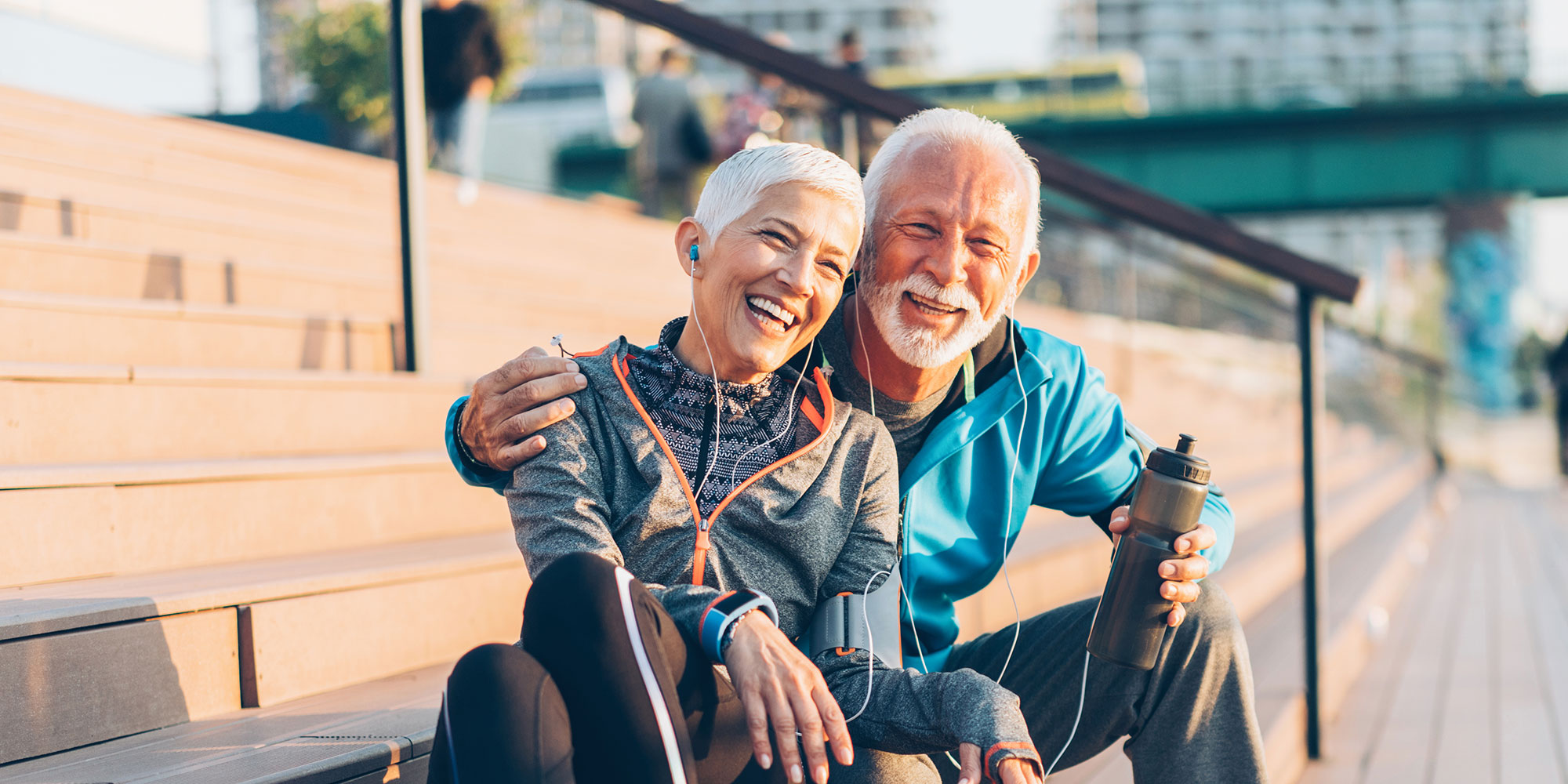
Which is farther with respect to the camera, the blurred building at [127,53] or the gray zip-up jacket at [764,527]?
the blurred building at [127,53]

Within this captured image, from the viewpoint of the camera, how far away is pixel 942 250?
1713 millimetres

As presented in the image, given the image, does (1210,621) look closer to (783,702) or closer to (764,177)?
(783,702)

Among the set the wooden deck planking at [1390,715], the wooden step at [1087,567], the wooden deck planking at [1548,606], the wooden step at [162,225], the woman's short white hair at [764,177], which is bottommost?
the wooden deck planking at [1548,606]

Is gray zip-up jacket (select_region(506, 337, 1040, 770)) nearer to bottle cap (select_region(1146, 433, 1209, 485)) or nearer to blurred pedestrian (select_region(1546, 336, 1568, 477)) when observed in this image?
bottle cap (select_region(1146, 433, 1209, 485))

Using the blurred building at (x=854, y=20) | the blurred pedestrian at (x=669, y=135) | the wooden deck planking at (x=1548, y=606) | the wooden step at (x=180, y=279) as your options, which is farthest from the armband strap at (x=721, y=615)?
the blurred building at (x=854, y=20)

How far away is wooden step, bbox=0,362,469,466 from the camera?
1.89 meters

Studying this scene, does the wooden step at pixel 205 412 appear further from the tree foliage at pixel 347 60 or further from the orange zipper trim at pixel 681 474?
the tree foliage at pixel 347 60

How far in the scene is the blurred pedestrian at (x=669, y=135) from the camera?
7.45m

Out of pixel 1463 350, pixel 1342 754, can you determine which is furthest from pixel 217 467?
pixel 1463 350

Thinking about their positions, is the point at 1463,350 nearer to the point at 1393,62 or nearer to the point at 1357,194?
the point at 1357,194

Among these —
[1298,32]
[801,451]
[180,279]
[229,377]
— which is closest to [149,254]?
[180,279]

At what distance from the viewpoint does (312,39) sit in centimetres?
765

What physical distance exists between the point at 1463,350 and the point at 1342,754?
27.5 meters

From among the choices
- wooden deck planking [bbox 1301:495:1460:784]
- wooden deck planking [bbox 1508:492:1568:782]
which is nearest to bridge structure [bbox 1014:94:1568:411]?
wooden deck planking [bbox 1508:492:1568:782]
